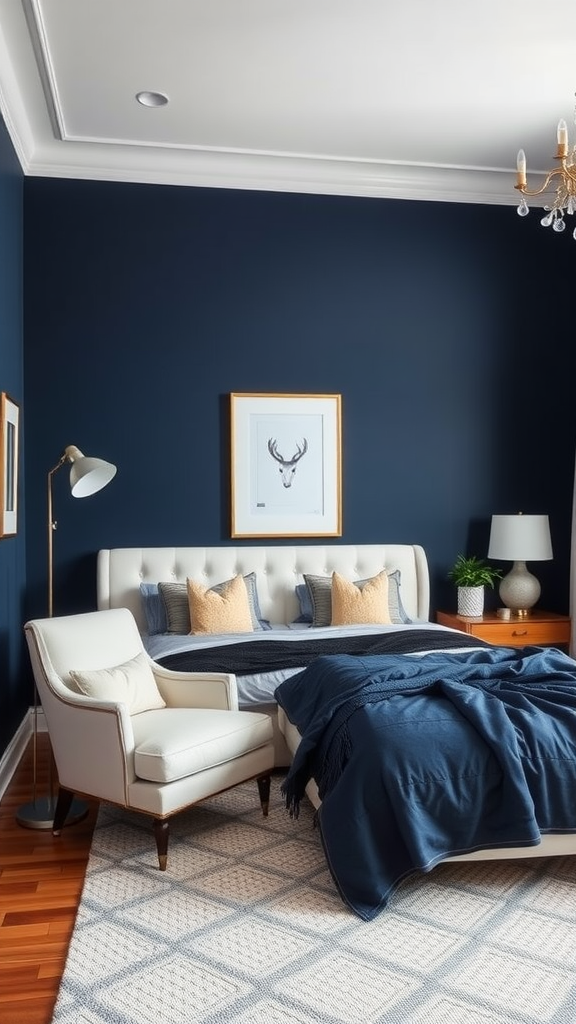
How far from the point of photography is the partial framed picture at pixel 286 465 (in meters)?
5.73

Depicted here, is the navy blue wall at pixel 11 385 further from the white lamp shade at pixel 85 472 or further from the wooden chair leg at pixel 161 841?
the wooden chair leg at pixel 161 841

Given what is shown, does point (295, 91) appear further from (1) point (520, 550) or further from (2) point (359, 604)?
(1) point (520, 550)

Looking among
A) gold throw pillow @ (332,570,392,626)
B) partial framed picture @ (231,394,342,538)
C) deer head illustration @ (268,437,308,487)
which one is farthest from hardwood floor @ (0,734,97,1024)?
deer head illustration @ (268,437,308,487)

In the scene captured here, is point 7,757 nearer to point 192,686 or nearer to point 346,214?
point 192,686

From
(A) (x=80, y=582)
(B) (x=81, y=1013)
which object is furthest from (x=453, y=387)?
(B) (x=81, y=1013)

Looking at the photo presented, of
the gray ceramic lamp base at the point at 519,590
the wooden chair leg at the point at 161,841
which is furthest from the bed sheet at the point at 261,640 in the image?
the wooden chair leg at the point at 161,841

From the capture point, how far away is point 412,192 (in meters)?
5.91

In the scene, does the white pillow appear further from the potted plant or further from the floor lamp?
the potted plant

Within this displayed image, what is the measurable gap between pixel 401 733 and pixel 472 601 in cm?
271

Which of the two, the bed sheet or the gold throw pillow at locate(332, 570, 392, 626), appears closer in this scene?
the bed sheet

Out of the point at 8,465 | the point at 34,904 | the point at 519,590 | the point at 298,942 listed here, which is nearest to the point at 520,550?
the point at 519,590

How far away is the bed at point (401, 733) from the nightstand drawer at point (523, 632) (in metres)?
0.59

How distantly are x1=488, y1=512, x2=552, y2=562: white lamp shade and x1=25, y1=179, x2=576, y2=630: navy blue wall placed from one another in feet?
1.27

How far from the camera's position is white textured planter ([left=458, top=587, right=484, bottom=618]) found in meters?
5.72
